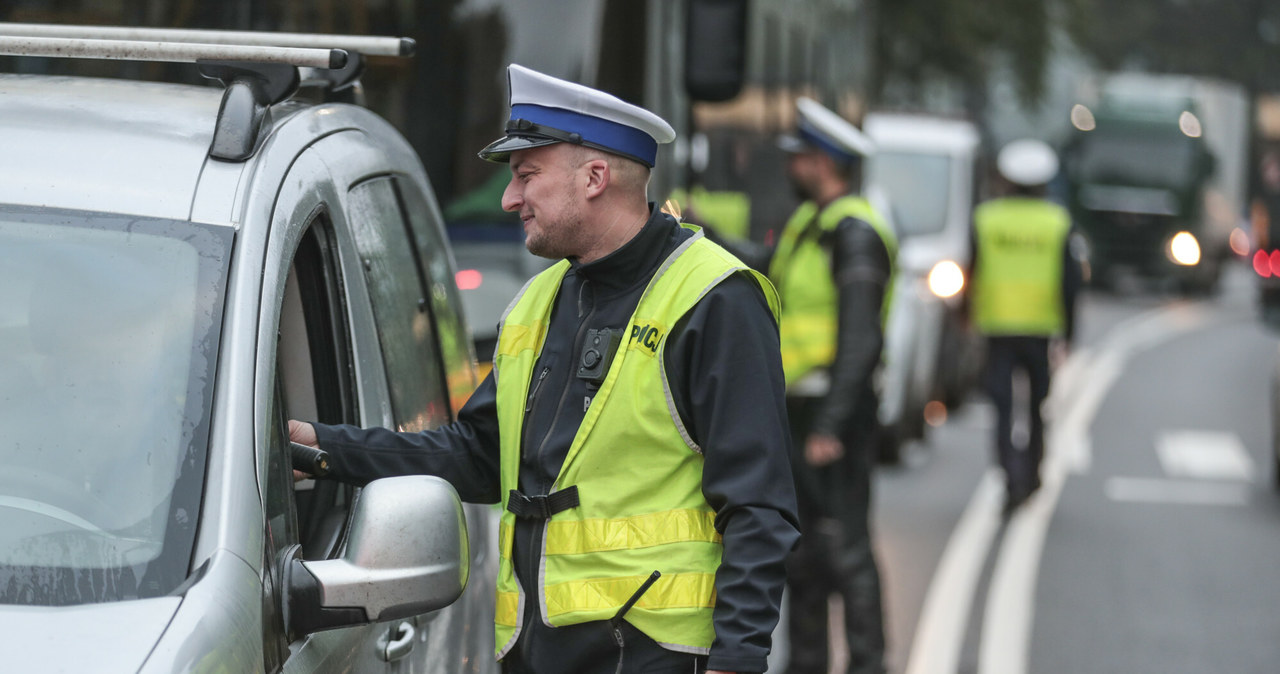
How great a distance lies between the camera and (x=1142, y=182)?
31484 mm

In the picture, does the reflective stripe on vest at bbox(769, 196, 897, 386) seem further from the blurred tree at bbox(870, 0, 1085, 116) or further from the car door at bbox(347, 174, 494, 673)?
the blurred tree at bbox(870, 0, 1085, 116)

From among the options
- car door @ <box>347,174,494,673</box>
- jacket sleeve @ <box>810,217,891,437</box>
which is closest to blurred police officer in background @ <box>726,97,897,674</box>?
jacket sleeve @ <box>810,217,891,437</box>

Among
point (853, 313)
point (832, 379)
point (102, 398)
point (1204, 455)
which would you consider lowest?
point (1204, 455)

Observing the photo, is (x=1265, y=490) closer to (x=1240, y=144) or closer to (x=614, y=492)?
(x=614, y=492)

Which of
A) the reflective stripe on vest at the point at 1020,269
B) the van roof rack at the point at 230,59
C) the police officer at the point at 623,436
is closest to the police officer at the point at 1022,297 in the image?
the reflective stripe on vest at the point at 1020,269

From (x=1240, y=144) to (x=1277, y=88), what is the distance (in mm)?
22302

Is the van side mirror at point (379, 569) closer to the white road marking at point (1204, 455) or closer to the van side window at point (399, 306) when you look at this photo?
the van side window at point (399, 306)

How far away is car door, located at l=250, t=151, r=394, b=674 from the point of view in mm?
2566

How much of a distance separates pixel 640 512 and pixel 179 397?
2.53ft

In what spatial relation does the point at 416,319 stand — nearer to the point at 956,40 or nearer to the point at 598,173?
the point at 598,173

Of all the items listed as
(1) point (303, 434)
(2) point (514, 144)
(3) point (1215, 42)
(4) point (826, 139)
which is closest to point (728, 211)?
(4) point (826, 139)

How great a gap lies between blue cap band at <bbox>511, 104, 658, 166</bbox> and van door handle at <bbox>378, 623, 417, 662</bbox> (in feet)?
2.79

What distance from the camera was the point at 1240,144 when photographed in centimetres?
3588

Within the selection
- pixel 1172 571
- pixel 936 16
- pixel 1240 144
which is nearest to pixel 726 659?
pixel 1172 571
